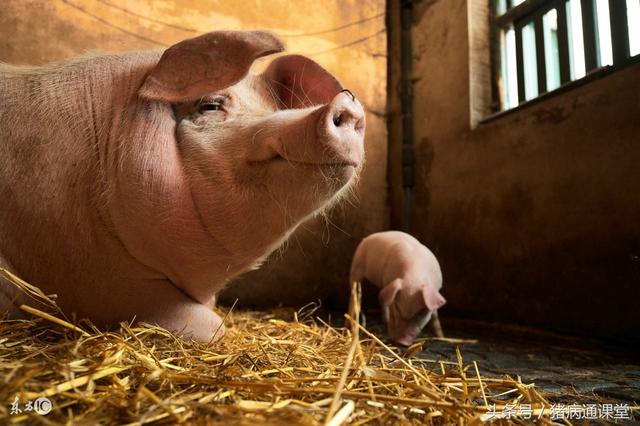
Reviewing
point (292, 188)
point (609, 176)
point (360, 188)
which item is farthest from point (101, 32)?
point (609, 176)

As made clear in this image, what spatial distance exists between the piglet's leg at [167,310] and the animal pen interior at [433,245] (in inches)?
4.4

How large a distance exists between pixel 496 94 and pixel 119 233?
14.8 ft

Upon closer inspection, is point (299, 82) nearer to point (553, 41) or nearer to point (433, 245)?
point (553, 41)

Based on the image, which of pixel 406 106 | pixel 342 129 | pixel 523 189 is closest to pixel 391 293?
pixel 523 189

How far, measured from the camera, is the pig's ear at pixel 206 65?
70.4 inches

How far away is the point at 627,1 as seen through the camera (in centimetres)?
348

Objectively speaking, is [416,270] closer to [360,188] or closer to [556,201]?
[556,201]

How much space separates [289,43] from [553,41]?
9.63 feet

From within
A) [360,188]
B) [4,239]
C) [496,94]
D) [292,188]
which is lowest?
[4,239]

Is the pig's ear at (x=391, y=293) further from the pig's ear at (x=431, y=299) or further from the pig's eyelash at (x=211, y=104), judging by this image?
the pig's eyelash at (x=211, y=104)

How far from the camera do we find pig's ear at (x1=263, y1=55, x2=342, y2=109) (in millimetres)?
2320

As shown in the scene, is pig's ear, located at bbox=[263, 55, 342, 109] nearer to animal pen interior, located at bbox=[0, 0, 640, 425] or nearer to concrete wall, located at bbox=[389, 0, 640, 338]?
animal pen interior, located at bbox=[0, 0, 640, 425]

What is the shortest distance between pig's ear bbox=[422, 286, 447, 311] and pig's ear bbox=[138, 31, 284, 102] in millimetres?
2444

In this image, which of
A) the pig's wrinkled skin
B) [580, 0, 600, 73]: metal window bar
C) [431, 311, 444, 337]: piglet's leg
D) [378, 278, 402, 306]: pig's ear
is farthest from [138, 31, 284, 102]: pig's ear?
[580, 0, 600, 73]: metal window bar
